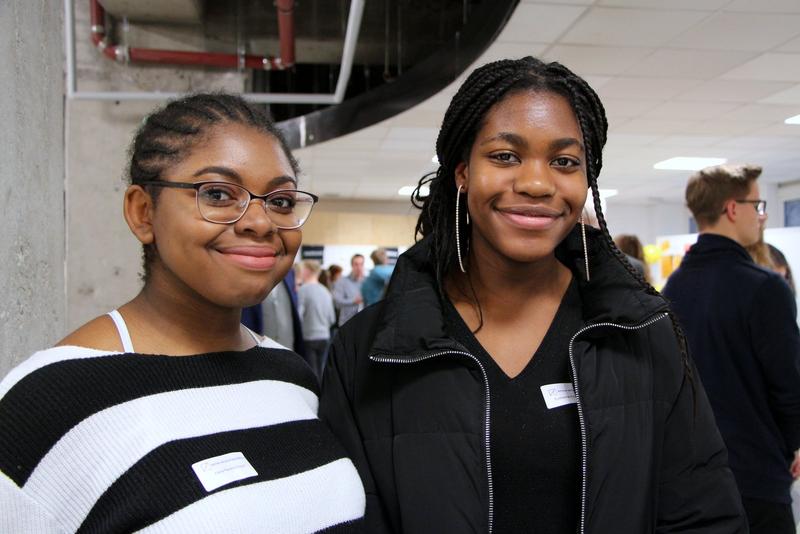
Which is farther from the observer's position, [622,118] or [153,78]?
[622,118]

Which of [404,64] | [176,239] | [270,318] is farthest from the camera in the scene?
[404,64]

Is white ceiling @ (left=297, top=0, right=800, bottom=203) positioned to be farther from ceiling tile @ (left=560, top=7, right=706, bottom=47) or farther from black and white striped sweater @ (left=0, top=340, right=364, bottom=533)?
black and white striped sweater @ (left=0, top=340, right=364, bottom=533)

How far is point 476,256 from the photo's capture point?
52.5 inches

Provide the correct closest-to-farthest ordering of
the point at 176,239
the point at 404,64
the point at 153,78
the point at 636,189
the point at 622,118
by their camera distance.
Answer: the point at 176,239 → the point at 153,78 → the point at 404,64 → the point at 622,118 → the point at 636,189

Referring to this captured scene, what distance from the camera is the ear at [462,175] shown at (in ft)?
4.28

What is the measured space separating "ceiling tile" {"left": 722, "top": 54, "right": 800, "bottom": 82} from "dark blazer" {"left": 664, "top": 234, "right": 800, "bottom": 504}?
3139 millimetres

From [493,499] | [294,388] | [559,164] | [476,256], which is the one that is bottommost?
[493,499]

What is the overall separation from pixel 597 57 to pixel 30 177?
413 centimetres

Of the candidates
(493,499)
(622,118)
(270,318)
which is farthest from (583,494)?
(622,118)

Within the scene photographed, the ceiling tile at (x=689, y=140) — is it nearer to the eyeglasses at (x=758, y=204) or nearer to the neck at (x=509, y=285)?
the eyeglasses at (x=758, y=204)

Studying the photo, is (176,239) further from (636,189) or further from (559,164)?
(636,189)

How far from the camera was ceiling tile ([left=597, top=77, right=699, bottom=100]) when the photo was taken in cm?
518

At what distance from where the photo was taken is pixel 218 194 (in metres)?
1.03

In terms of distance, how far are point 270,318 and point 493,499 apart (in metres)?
2.00
